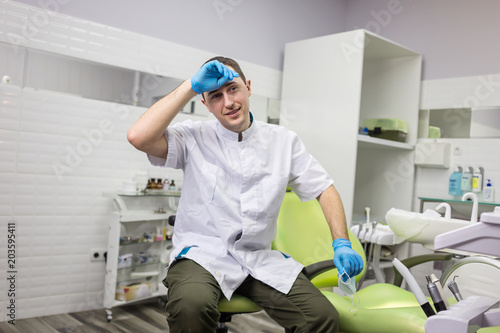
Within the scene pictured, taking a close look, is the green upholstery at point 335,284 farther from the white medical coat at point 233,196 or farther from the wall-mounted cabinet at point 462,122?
the wall-mounted cabinet at point 462,122

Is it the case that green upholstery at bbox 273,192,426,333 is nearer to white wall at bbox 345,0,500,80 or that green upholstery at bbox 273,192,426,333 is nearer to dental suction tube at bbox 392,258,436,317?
dental suction tube at bbox 392,258,436,317

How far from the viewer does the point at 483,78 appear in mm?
3379

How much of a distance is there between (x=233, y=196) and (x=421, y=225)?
1104 mm

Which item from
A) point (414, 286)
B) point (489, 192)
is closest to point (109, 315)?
point (414, 286)

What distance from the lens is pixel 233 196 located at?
170cm

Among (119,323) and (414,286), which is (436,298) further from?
(119,323)

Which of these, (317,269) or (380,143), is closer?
(317,269)

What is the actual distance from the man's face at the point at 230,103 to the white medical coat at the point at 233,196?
0.24 ft

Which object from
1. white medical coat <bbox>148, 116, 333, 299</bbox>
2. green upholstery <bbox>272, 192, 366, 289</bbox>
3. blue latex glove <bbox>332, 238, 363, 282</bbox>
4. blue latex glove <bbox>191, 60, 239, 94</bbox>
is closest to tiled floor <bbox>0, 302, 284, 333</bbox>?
green upholstery <bbox>272, 192, 366, 289</bbox>

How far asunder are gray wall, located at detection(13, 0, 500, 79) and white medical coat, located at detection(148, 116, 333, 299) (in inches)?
60.7

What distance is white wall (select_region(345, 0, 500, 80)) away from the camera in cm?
338

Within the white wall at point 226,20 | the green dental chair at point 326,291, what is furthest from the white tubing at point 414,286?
the white wall at point 226,20

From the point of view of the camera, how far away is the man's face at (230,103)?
170cm

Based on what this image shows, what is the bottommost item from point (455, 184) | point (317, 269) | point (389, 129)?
point (317, 269)
